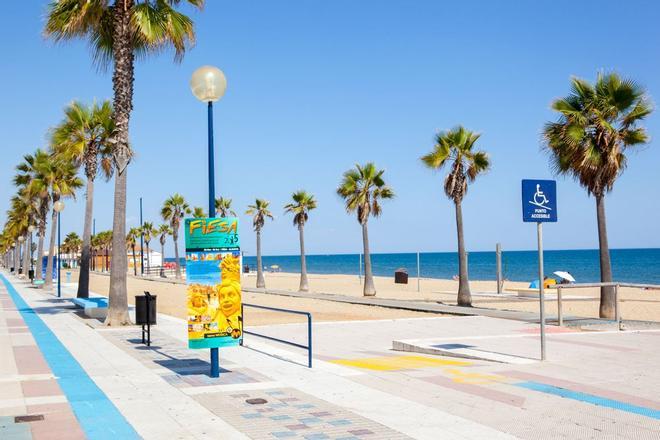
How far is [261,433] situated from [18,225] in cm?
7810

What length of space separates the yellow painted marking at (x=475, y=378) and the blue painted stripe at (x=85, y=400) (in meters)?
5.22

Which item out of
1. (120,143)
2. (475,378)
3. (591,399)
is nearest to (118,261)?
(120,143)

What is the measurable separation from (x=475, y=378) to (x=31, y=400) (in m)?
6.60

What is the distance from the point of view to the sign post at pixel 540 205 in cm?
1254

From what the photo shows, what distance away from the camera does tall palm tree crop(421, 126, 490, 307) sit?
94.4 ft

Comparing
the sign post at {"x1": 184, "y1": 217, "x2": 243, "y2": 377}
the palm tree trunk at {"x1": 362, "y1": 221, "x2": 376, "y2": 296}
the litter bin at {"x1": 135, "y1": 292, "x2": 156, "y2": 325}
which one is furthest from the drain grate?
the palm tree trunk at {"x1": 362, "y1": 221, "x2": 376, "y2": 296}

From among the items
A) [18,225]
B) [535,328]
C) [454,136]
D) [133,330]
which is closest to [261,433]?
[133,330]

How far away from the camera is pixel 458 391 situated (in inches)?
382

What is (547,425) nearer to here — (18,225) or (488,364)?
(488,364)

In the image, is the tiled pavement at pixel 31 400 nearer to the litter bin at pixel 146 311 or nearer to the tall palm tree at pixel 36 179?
the litter bin at pixel 146 311

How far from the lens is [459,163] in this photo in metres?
29.1

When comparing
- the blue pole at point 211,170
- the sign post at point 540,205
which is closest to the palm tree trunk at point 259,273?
the sign post at point 540,205

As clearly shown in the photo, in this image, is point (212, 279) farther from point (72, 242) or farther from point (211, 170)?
point (72, 242)

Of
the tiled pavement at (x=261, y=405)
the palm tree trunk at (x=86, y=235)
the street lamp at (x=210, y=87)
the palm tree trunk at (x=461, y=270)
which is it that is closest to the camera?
→ the tiled pavement at (x=261, y=405)
